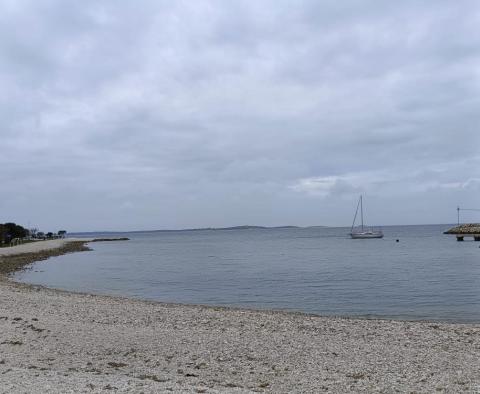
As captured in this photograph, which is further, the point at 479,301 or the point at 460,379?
the point at 479,301

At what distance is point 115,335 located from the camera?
43.1ft

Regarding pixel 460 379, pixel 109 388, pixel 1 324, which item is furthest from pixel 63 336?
pixel 460 379

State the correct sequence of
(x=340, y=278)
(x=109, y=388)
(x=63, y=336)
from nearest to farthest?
(x=109, y=388)
(x=63, y=336)
(x=340, y=278)

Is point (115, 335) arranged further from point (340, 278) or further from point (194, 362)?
point (340, 278)

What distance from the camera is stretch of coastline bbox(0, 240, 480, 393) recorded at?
27.8 ft

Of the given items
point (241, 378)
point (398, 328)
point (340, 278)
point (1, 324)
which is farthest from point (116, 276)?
point (241, 378)

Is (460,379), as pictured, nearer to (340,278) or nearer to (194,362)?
(194,362)

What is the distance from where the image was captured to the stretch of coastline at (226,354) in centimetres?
848

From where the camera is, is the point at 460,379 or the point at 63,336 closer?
the point at 460,379

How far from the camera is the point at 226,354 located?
1104cm

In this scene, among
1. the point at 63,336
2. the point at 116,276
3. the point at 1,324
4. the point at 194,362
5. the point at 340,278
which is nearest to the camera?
the point at 194,362

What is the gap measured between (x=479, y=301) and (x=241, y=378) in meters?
17.5

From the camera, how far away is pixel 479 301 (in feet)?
74.5

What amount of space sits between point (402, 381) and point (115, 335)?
7.54 metres
